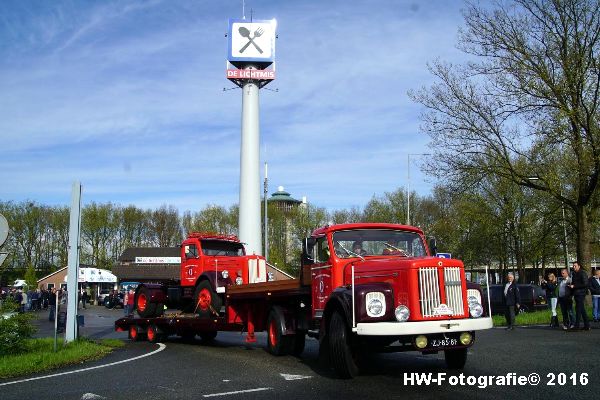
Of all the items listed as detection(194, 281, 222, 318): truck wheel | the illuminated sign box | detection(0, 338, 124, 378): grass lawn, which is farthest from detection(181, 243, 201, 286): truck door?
the illuminated sign box

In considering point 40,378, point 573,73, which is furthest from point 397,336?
point 573,73

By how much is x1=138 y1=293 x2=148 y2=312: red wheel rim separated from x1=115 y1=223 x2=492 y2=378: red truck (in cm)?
133

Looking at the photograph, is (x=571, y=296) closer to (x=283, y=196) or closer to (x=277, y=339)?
(x=277, y=339)

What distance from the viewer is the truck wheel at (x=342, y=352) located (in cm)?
853

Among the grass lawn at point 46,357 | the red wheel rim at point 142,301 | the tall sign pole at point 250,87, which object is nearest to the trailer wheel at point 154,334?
the red wheel rim at point 142,301

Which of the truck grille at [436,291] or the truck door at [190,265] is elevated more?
the truck door at [190,265]

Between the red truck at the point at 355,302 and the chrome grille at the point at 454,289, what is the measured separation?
15 millimetres

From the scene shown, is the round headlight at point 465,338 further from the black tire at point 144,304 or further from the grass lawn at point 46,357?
the black tire at point 144,304

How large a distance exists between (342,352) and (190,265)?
913 cm

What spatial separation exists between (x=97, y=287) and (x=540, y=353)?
2151 inches

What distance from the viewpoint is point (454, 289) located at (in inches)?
341

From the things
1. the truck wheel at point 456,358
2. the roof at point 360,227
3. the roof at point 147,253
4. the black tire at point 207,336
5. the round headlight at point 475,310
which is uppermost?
the roof at point 147,253

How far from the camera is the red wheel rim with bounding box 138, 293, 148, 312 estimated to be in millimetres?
17391

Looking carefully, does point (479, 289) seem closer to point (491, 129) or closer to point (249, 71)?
point (491, 129)
